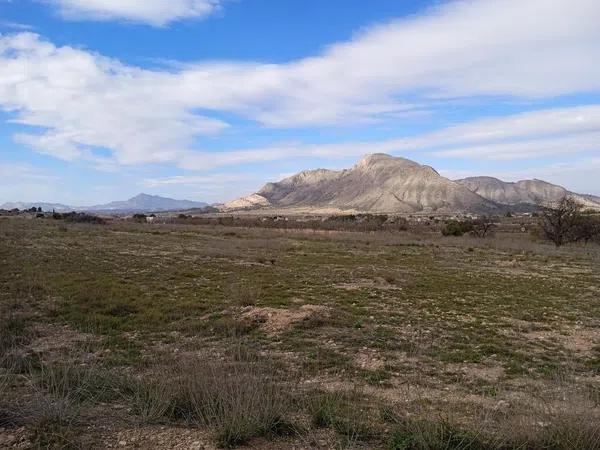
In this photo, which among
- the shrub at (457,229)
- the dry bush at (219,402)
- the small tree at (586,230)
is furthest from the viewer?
the shrub at (457,229)

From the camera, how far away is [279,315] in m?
13.1

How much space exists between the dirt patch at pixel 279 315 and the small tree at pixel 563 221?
42.6m

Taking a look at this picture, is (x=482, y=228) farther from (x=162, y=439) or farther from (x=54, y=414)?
(x=54, y=414)

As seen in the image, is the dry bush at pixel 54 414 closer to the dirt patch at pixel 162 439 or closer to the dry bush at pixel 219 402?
the dirt patch at pixel 162 439

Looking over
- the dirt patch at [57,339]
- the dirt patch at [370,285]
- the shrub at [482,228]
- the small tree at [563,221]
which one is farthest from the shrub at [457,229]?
the dirt patch at [57,339]

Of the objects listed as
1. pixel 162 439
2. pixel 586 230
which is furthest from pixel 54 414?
pixel 586 230

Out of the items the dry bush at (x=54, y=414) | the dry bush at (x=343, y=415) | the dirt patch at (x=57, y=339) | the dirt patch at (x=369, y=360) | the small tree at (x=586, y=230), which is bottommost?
the dirt patch at (x=369, y=360)

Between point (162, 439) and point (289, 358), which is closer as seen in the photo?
point (162, 439)

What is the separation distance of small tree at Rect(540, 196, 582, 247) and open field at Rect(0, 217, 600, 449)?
27320 mm

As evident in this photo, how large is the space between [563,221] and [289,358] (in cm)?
4757

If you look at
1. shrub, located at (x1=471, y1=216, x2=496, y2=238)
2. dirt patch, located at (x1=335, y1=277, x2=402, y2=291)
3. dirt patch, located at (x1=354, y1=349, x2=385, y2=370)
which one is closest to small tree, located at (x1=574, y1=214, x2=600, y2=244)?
shrub, located at (x1=471, y1=216, x2=496, y2=238)

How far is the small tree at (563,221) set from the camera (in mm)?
48938

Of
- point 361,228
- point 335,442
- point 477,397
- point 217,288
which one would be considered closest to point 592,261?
point 217,288

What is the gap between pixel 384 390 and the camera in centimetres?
784
